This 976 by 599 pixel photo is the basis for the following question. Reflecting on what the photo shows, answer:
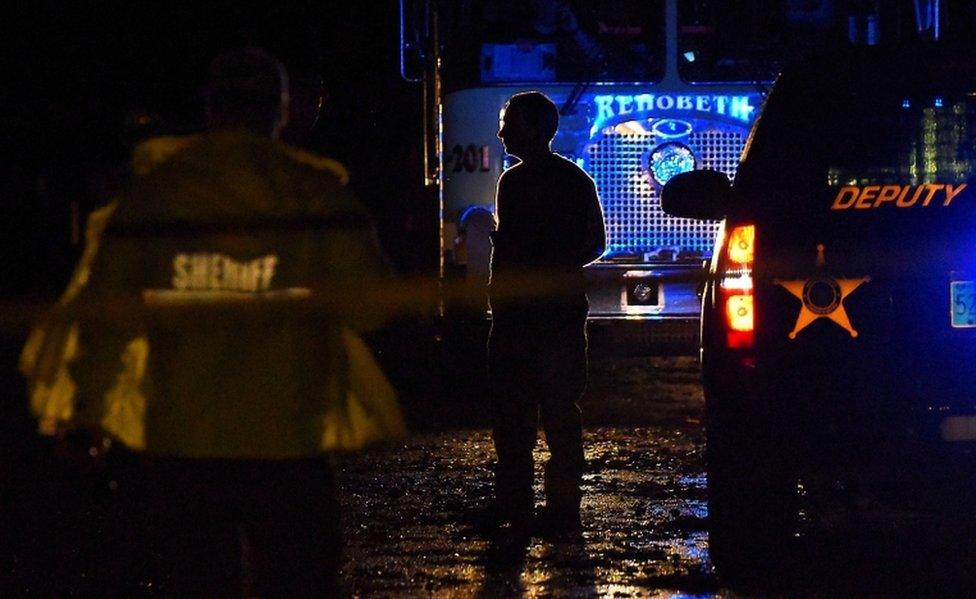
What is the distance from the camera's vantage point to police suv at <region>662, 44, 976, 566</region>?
5539 mm

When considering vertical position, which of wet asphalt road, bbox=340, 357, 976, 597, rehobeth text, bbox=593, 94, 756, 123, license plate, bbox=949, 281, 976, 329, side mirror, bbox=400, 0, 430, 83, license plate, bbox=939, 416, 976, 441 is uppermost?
side mirror, bbox=400, 0, 430, 83

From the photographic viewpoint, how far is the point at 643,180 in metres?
11.3

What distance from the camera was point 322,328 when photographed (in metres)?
3.88

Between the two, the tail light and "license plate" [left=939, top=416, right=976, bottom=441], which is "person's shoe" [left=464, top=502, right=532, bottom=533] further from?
"license plate" [left=939, top=416, right=976, bottom=441]

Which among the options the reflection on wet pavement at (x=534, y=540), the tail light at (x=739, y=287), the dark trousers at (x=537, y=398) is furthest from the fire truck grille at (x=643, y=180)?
the tail light at (x=739, y=287)

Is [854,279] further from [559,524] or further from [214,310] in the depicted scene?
[214,310]

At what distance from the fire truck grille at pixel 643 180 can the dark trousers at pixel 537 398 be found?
4249 millimetres

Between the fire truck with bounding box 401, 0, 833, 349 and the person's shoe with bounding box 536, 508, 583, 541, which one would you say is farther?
the fire truck with bounding box 401, 0, 833, 349

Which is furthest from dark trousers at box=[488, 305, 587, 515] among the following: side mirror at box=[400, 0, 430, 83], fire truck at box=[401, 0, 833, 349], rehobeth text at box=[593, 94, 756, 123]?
side mirror at box=[400, 0, 430, 83]

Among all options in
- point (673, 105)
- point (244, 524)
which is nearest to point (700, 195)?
point (244, 524)

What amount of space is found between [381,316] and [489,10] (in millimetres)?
7769

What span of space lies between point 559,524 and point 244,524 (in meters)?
3.27

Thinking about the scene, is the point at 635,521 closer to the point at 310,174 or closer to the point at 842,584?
the point at 842,584

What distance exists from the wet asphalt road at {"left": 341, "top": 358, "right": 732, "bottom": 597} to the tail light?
936mm
